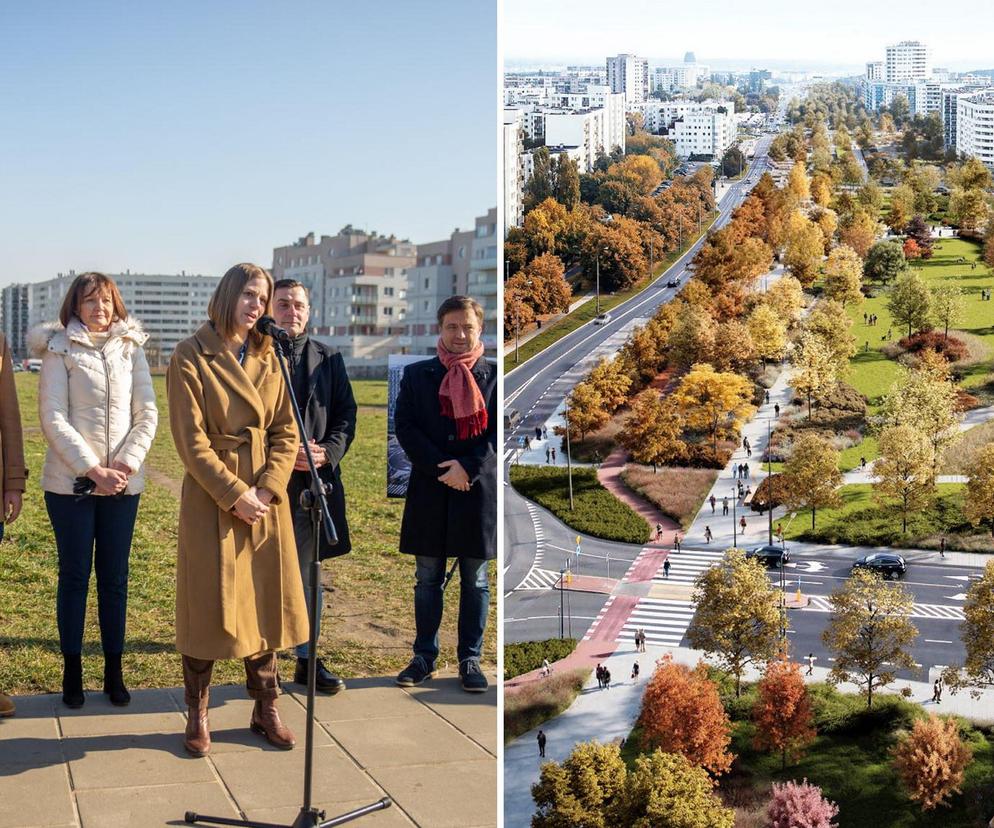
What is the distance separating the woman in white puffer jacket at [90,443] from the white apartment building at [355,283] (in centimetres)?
2456

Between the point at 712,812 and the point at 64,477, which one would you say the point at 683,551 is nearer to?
the point at 712,812

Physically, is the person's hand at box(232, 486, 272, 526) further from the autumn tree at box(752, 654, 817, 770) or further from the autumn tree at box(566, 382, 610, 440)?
the autumn tree at box(752, 654, 817, 770)

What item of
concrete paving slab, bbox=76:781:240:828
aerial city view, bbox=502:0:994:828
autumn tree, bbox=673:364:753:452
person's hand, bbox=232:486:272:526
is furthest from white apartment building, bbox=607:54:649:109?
concrete paving slab, bbox=76:781:240:828

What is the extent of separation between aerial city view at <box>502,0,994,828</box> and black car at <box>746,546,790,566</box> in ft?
0.08

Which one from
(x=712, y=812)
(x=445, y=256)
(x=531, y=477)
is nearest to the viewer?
(x=712, y=812)

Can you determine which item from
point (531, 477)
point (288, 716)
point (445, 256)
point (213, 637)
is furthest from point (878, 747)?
point (445, 256)

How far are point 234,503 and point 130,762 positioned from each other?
26.2 inches

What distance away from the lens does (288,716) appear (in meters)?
3.15

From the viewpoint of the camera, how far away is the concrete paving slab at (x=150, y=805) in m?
2.54

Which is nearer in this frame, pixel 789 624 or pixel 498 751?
pixel 498 751

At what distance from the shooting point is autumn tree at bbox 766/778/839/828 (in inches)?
149

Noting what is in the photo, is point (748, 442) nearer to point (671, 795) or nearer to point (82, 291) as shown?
point (671, 795)

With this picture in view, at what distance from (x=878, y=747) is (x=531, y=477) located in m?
1.47

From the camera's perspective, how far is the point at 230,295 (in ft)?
9.41
